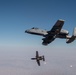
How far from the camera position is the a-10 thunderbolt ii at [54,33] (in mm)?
75656

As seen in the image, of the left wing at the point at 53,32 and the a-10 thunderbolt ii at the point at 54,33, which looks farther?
the a-10 thunderbolt ii at the point at 54,33

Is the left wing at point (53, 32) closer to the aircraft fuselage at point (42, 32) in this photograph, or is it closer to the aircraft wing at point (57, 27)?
the aircraft wing at point (57, 27)

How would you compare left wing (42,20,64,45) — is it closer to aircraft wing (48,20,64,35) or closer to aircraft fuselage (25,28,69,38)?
aircraft wing (48,20,64,35)

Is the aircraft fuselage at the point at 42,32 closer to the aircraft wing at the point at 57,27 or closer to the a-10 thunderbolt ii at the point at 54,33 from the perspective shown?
the a-10 thunderbolt ii at the point at 54,33

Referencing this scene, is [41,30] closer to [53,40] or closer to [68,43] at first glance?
[53,40]

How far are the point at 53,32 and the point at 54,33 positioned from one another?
60cm

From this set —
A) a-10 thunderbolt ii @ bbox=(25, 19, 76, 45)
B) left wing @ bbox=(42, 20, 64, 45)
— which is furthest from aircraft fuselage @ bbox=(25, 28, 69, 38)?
left wing @ bbox=(42, 20, 64, 45)

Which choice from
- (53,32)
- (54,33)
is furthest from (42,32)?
(54,33)

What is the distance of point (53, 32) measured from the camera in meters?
78.0

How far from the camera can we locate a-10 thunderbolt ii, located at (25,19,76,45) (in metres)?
75.7

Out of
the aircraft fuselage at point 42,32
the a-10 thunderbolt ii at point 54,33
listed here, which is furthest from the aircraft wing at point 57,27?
the aircraft fuselage at point 42,32

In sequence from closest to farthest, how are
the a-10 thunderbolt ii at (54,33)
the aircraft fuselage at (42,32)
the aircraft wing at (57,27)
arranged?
the aircraft wing at (57,27), the a-10 thunderbolt ii at (54,33), the aircraft fuselage at (42,32)

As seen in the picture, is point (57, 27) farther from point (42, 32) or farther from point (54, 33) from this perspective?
point (42, 32)

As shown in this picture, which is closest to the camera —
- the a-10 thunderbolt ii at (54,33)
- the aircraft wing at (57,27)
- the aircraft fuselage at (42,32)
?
the aircraft wing at (57,27)
